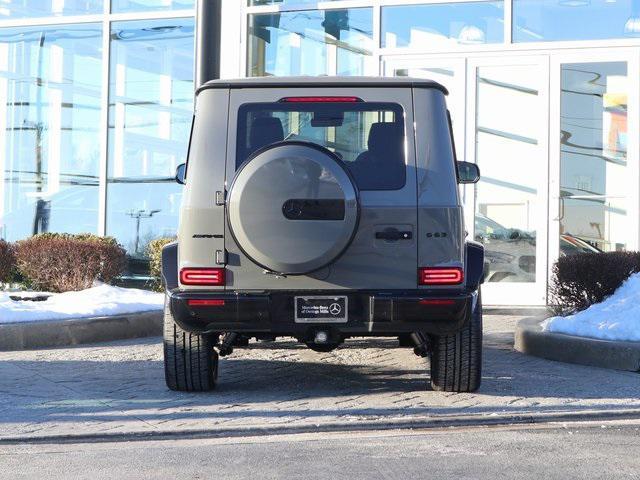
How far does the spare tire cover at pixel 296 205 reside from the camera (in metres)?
6.29

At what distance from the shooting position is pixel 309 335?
6664mm

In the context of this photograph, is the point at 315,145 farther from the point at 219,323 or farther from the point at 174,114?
the point at 174,114

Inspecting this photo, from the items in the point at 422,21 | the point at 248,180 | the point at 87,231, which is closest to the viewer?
the point at 248,180

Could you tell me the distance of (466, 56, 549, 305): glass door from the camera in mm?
12570

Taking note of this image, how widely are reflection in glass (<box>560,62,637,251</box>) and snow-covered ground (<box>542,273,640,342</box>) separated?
10.4 feet

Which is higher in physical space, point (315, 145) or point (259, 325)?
point (315, 145)

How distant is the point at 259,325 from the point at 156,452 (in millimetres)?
1317

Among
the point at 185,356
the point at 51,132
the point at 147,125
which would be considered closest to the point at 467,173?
the point at 185,356

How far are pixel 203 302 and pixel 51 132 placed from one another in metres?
8.84

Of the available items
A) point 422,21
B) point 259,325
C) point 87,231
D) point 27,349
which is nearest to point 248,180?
point 259,325

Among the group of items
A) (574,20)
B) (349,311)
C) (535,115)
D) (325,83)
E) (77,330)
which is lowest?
(77,330)

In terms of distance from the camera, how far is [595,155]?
12.4 metres

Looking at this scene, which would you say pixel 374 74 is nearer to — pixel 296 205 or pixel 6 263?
pixel 6 263

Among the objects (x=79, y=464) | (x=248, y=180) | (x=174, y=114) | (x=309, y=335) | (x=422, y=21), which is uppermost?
(x=422, y=21)
